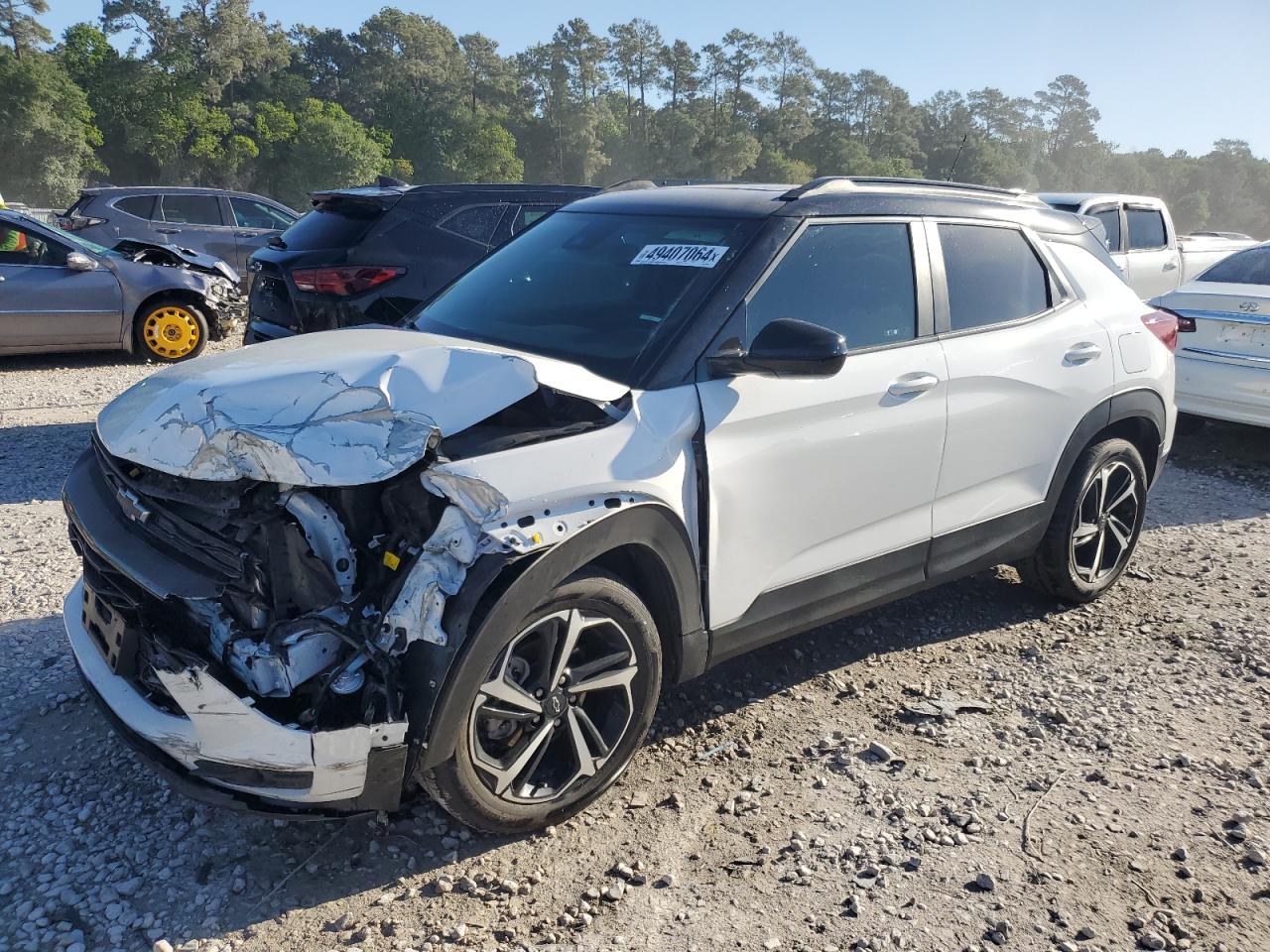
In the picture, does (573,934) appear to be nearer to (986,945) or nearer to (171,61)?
(986,945)

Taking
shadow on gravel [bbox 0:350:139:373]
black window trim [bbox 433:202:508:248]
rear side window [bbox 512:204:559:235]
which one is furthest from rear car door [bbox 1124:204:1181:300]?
shadow on gravel [bbox 0:350:139:373]

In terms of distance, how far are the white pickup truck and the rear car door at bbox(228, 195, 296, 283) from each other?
10.3 m

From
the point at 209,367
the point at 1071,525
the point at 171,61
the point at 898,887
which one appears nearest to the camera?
the point at 898,887

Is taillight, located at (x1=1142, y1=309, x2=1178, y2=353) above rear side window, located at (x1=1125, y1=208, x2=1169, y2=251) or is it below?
below

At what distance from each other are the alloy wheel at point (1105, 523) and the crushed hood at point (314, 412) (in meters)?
3.00

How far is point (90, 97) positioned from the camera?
63.1m

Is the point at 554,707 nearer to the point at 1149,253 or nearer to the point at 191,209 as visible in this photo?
the point at 1149,253

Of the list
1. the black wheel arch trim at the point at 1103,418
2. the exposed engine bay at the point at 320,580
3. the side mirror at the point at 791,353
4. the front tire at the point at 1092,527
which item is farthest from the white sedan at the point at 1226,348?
the exposed engine bay at the point at 320,580

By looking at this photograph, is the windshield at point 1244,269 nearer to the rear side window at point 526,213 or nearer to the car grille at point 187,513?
the rear side window at point 526,213

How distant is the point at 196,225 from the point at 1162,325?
1267 cm

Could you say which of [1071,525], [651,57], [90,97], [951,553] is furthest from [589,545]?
[651,57]

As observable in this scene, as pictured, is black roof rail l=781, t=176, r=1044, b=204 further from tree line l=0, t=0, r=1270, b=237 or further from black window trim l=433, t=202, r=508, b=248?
tree line l=0, t=0, r=1270, b=237

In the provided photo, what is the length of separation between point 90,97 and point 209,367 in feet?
240

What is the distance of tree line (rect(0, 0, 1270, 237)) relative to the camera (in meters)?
61.4
